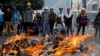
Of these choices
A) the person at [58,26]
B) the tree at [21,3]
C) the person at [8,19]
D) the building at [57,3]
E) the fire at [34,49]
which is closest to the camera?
the fire at [34,49]

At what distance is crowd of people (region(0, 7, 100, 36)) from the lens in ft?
72.5

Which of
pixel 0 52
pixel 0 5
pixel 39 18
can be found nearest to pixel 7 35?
pixel 39 18

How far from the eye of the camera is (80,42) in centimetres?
1377

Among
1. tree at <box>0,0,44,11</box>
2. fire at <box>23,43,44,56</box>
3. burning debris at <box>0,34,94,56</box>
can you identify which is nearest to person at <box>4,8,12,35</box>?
burning debris at <box>0,34,94,56</box>

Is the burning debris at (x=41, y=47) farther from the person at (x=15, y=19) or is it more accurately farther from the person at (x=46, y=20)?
the person at (x=15, y=19)

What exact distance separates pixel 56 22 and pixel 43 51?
10.5 metres

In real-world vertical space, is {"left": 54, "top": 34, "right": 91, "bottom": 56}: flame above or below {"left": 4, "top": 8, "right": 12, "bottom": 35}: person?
above

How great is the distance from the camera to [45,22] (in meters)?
22.2

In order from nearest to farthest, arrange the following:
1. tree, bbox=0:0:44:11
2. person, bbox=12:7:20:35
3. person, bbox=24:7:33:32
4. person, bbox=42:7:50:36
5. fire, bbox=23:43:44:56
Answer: fire, bbox=23:43:44:56, person, bbox=42:7:50:36, person, bbox=24:7:33:32, person, bbox=12:7:20:35, tree, bbox=0:0:44:11

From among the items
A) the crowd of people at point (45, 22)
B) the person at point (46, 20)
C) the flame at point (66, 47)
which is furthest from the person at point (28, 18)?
the flame at point (66, 47)

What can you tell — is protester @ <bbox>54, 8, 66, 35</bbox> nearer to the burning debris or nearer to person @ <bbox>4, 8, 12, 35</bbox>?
person @ <bbox>4, 8, 12, 35</bbox>

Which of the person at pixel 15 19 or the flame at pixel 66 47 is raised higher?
the flame at pixel 66 47

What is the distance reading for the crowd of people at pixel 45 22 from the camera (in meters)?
22.1

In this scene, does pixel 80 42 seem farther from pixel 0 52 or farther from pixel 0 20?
pixel 0 20
